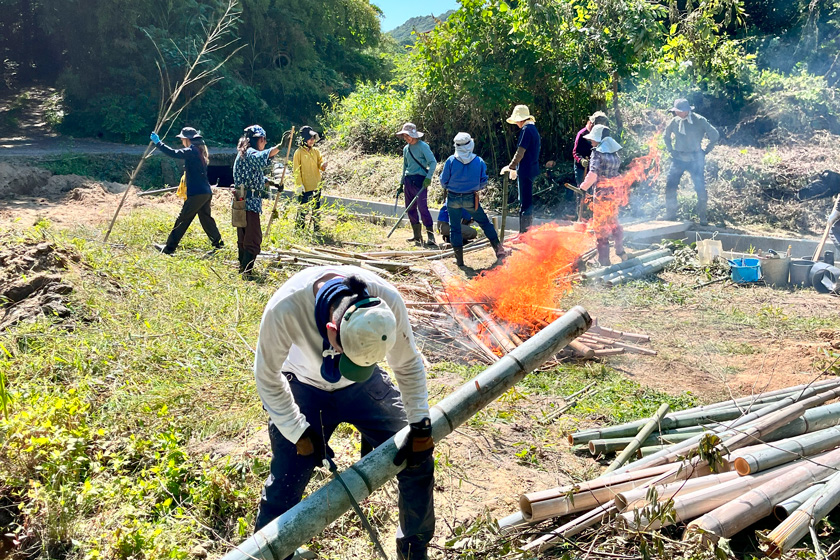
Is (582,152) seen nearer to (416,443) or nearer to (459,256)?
(459,256)

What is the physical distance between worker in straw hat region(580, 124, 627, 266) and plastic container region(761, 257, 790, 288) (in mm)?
1837

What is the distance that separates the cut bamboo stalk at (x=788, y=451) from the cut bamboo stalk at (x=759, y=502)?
7 centimetres

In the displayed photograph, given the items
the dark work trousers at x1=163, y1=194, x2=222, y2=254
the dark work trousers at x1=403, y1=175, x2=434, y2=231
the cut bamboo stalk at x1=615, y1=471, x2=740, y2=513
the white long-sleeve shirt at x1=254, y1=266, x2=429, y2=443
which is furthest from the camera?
the dark work trousers at x1=403, y1=175, x2=434, y2=231

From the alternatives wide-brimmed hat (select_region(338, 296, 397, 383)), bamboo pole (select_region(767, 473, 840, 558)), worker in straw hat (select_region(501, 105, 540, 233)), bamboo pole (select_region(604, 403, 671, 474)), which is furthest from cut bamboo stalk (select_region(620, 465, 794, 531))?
worker in straw hat (select_region(501, 105, 540, 233))

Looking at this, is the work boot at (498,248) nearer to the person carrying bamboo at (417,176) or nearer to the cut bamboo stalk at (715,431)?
A: the person carrying bamboo at (417,176)

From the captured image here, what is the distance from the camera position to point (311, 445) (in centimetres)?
308

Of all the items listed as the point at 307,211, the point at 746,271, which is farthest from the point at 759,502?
the point at 307,211

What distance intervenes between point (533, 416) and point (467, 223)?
18.2 ft

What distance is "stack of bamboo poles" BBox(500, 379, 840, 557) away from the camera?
3.14 m

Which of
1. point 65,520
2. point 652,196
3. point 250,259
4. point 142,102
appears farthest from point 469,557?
point 142,102

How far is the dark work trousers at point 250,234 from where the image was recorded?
347 inches

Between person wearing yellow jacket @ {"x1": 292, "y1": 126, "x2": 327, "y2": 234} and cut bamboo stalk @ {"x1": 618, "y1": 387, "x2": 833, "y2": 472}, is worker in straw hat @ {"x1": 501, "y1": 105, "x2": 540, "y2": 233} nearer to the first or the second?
person wearing yellow jacket @ {"x1": 292, "y1": 126, "x2": 327, "y2": 234}

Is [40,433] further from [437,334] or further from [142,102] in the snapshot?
[142,102]

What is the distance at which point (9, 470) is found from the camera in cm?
457
